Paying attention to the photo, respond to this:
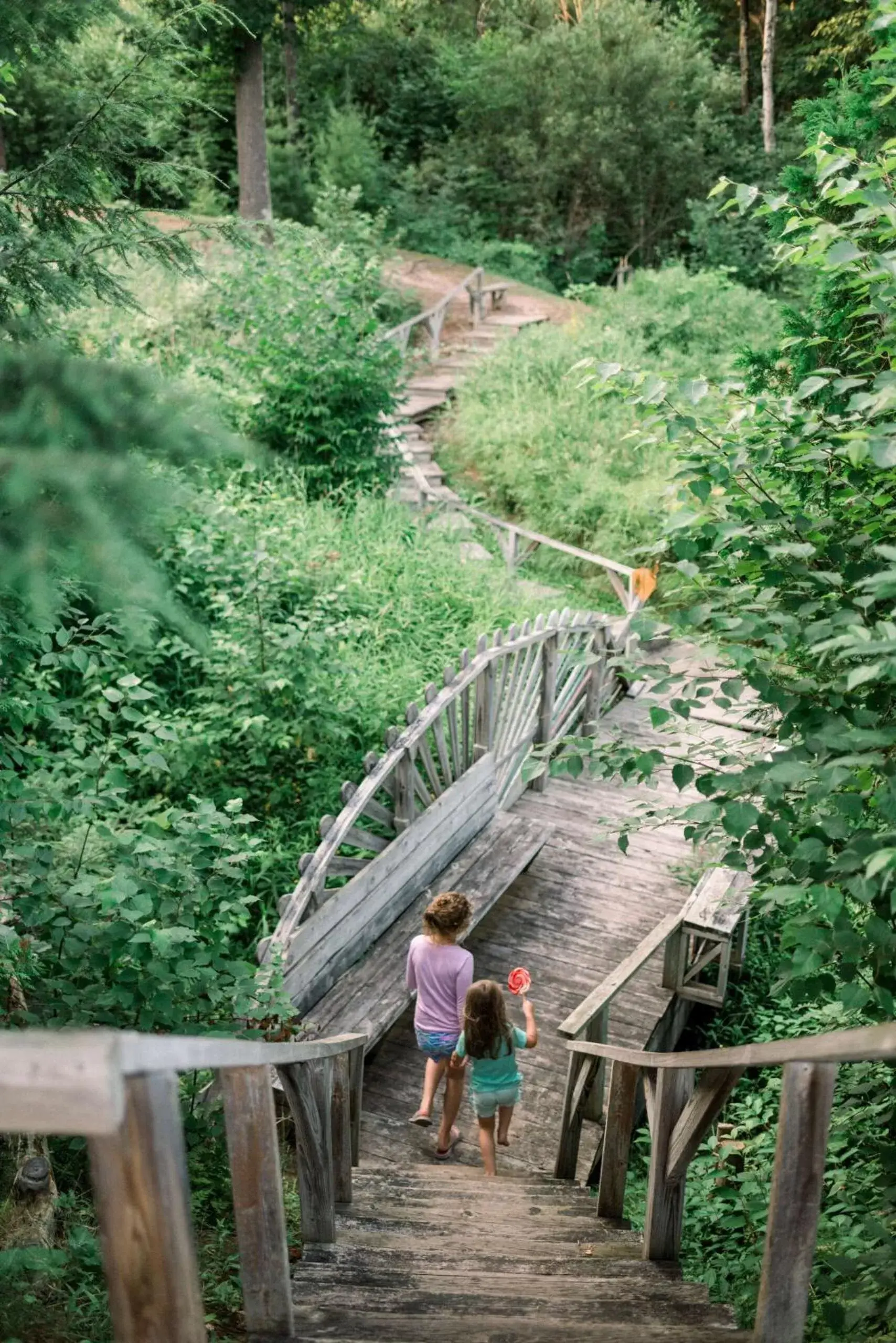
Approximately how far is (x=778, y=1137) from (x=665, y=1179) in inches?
47.9

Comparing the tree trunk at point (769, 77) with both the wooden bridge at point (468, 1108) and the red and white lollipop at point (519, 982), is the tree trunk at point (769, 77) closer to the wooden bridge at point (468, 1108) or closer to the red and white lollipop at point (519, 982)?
the wooden bridge at point (468, 1108)

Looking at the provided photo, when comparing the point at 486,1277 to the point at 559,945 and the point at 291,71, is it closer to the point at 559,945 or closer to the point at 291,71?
the point at 559,945

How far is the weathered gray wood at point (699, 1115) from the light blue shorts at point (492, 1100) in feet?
6.35

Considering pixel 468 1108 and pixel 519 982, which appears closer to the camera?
pixel 519 982

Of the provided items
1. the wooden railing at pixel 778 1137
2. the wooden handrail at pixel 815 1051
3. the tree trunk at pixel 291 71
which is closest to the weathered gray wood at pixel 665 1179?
the wooden railing at pixel 778 1137

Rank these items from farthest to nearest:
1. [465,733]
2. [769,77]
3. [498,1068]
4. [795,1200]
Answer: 1. [769,77]
2. [465,733]
3. [498,1068]
4. [795,1200]

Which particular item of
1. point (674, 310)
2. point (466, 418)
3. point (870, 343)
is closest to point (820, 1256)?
point (870, 343)

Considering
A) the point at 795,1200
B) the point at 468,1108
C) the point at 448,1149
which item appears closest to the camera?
the point at 795,1200

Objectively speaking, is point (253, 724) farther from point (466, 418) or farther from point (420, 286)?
point (420, 286)

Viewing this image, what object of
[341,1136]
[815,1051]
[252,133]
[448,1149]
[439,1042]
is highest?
[252,133]

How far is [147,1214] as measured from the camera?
1474 mm

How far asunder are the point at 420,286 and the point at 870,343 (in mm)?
17653

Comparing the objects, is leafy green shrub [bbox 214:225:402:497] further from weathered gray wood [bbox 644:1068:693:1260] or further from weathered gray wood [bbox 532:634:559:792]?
weathered gray wood [bbox 644:1068:693:1260]

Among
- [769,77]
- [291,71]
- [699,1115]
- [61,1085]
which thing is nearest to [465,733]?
[699,1115]
